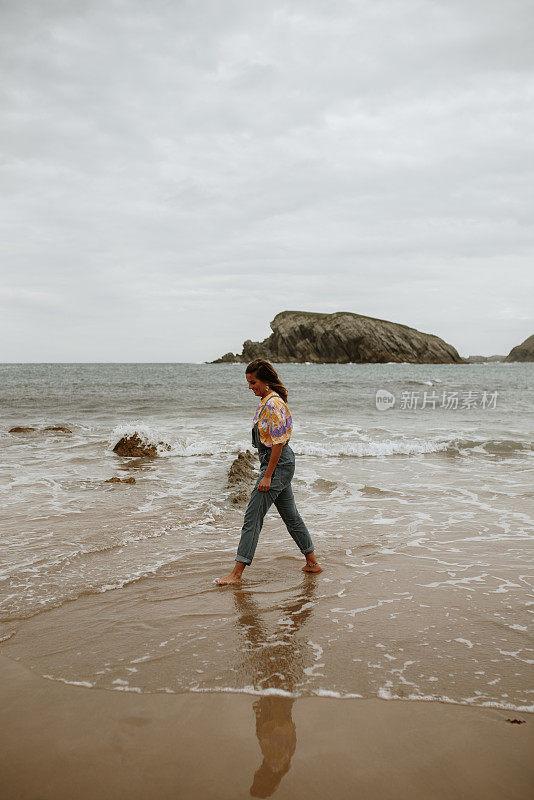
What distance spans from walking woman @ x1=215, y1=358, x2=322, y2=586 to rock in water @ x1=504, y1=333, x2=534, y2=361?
19818 centimetres

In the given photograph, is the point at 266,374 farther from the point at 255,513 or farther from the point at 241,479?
the point at 241,479

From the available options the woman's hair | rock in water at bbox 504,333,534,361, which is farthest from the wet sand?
rock in water at bbox 504,333,534,361

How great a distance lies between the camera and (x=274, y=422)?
455cm

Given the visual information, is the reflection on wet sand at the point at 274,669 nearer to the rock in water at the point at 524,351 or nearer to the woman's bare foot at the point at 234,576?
the woman's bare foot at the point at 234,576

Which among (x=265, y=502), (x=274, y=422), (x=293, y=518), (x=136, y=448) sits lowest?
(x=136, y=448)

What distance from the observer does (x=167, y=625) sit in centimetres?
369

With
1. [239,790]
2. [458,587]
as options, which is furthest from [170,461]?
[239,790]

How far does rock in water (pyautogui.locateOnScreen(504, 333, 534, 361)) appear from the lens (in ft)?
590

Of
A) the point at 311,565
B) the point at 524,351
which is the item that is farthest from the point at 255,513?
the point at 524,351

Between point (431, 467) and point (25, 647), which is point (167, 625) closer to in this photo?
point (25, 647)

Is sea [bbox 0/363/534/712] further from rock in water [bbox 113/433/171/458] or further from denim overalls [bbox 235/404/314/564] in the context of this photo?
rock in water [bbox 113/433/171/458]

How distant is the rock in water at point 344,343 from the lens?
126188 mm

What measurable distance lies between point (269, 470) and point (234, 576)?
1009 mm

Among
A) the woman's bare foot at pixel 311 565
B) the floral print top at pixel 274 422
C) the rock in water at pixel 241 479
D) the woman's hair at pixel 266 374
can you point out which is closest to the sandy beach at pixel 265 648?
the woman's bare foot at pixel 311 565
